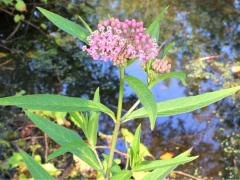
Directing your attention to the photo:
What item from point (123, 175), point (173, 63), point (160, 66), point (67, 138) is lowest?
point (123, 175)

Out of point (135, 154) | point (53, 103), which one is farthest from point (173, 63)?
point (53, 103)

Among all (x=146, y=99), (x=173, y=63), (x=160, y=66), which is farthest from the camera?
(x=173, y=63)

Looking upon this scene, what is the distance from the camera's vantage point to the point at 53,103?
1248 mm

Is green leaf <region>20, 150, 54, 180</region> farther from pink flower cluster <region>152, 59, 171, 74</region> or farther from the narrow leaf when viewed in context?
pink flower cluster <region>152, 59, 171, 74</region>

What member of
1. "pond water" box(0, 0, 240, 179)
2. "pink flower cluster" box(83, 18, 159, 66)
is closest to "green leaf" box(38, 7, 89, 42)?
"pink flower cluster" box(83, 18, 159, 66)

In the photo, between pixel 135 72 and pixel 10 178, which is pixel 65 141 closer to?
pixel 10 178

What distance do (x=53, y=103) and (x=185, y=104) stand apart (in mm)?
376

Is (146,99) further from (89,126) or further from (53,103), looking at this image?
(89,126)

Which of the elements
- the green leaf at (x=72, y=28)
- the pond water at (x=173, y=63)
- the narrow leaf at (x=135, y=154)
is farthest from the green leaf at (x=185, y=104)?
the pond water at (x=173, y=63)

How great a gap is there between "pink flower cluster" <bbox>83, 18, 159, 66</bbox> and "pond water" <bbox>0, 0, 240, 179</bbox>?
1.78 meters

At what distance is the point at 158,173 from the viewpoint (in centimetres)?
142

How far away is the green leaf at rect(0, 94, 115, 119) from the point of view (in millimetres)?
1209

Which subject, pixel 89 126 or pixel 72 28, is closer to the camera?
pixel 72 28

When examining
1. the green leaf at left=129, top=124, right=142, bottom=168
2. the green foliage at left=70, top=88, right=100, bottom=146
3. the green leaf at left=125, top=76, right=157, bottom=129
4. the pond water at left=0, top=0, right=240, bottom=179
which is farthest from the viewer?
the pond water at left=0, top=0, right=240, bottom=179
